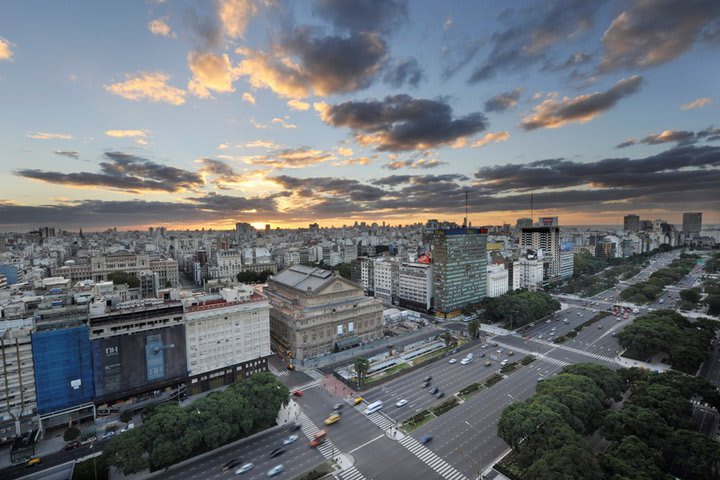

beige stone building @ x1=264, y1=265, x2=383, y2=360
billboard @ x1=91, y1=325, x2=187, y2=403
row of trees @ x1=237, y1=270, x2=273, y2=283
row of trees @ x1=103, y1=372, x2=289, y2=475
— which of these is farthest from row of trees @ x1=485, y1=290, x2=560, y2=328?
row of trees @ x1=237, y1=270, x2=273, y2=283

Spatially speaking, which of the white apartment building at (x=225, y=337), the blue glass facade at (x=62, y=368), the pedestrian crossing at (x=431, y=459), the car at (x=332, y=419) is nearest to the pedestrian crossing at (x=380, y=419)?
the pedestrian crossing at (x=431, y=459)

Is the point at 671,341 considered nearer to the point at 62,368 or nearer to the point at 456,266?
the point at 456,266

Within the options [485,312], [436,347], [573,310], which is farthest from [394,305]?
[573,310]

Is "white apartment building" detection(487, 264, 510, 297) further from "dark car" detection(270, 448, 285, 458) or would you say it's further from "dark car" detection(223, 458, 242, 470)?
"dark car" detection(223, 458, 242, 470)

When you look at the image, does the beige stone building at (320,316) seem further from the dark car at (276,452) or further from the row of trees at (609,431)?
the row of trees at (609,431)

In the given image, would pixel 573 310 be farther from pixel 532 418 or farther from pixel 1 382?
pixel 1 382

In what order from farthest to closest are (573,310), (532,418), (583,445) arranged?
(573,310) → (532,418) → (583,445)
